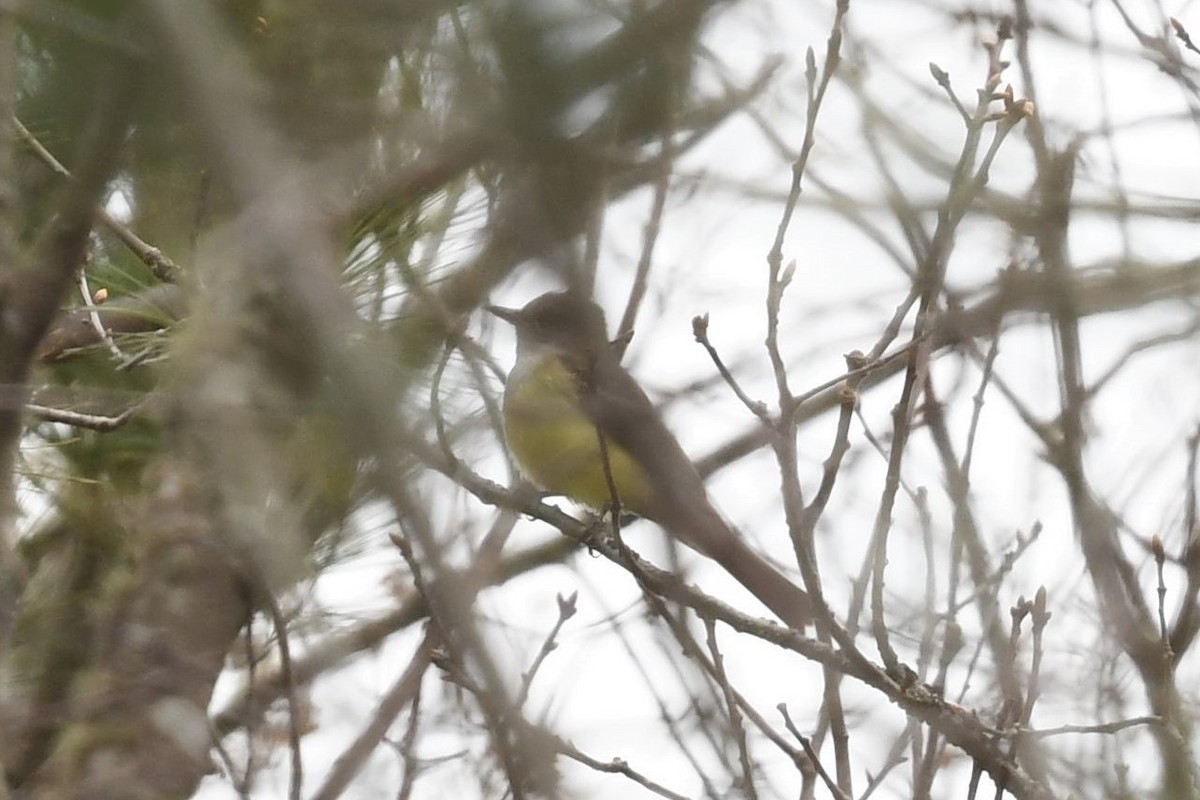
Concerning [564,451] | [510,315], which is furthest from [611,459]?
[510,315]

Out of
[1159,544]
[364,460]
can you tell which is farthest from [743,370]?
[364,460]

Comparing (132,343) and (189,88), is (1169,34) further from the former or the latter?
(189,88)

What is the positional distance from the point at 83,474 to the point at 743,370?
201 centimetres

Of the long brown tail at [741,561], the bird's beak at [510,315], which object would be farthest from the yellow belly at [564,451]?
the bird's beak at [510,315]

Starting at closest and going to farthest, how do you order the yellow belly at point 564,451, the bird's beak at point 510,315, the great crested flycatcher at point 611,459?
the bird's beak at point 510,315 < the great crested flycatcher at point 611,459 < the yellow belly at point 564,451

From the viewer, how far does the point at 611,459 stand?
438 cm

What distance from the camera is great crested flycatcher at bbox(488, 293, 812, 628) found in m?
3.91

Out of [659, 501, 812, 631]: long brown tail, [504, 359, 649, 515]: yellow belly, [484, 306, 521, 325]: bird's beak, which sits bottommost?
[484, 306, 521, 325]: bird's beak

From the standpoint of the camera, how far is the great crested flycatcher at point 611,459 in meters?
3.91

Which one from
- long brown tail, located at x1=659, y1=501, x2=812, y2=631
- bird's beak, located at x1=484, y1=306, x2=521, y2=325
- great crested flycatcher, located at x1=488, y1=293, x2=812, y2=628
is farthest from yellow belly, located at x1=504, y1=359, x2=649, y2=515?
bird's beak, located at x1=484, y1=306, x2=521, y2=325

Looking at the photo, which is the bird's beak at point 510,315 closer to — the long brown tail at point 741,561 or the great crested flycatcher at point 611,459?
the great crested flycatcher at point 611,459

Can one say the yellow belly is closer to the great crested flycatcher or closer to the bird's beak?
the great crested flycatcher

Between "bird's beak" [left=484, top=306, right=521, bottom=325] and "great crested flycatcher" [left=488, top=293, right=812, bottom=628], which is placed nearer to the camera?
"bird's beak" [left=484, top=306, right=521, bottom=325]

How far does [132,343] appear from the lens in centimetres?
368
